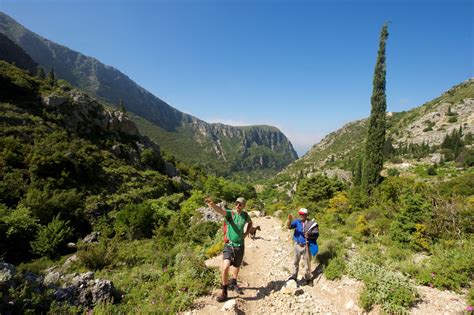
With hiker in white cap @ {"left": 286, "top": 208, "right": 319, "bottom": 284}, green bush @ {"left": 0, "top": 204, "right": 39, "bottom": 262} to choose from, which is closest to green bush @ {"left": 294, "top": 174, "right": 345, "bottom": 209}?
hiker in white cap @ {"left": 286, "top": 208, "right": 319, "bottom": 284}

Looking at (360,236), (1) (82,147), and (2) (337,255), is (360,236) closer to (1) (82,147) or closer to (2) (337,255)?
(2) (337,255)

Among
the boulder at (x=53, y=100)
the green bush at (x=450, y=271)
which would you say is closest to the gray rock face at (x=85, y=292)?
the green bush at (x=450, y=271)

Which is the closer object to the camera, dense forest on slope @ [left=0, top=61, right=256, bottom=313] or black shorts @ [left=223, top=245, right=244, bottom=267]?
black shorts @ [left=223, top=245, right=244, bottom=267]

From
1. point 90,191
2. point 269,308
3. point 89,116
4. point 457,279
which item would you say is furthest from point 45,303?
point 89,116

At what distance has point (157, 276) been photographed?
22.3ft

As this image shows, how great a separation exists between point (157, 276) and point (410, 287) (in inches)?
258

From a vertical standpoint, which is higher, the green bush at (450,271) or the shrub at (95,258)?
Result: the green bush at (450,271)

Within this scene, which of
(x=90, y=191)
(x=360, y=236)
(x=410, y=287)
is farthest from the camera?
(x=90, y=191)

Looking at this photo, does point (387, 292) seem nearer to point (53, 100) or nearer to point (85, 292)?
point (85, 292)

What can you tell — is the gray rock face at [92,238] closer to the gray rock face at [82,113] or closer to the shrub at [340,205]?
the shrub at [340,205]

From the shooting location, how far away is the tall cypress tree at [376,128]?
24.2m

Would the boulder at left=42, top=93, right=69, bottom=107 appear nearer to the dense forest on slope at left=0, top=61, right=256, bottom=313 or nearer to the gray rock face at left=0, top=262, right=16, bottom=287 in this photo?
the dense forest on slope at left=0, top=61, right=256, bottom=313

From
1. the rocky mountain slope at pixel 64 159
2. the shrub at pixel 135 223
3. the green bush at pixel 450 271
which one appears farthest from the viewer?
the rocky mountain slope at pixel 64 159

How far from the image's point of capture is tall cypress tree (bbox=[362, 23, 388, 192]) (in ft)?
79.4
